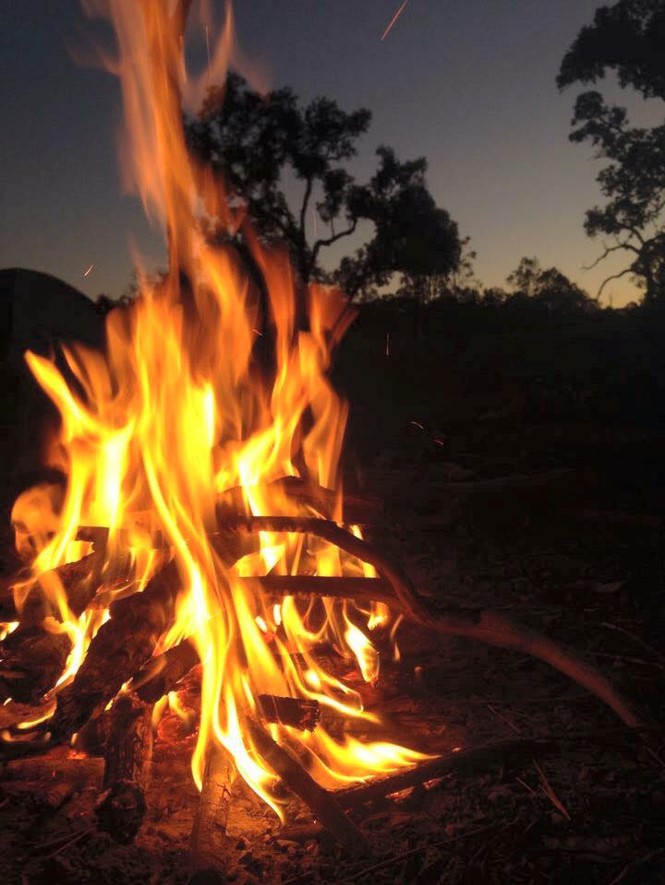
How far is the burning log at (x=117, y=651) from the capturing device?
2885mm

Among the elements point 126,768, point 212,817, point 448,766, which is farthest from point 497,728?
point 126,768

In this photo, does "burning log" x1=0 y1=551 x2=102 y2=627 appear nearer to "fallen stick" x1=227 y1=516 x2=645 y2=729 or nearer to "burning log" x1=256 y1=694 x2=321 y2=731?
"burning log" x1=256 y1=694 x2=321 y2=731

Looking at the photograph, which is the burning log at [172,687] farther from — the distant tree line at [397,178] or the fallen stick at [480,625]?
the distant tree line at [397,178]

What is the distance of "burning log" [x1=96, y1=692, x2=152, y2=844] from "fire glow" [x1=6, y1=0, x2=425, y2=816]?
0.24 metres

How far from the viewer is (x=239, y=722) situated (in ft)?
10.2

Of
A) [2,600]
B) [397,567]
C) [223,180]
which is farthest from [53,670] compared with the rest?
[223,180]

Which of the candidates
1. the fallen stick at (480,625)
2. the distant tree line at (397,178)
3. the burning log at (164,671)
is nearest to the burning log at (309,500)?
the fallen stick at (480,625)

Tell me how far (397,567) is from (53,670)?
176 centimetres

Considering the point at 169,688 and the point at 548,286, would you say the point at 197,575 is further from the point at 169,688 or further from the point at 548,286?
the point at 548,286

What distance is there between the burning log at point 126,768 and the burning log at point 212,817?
0.22 metres

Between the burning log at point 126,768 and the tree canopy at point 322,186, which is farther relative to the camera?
the tree canopy at point 322,186

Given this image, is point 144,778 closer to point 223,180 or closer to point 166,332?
point 166,332

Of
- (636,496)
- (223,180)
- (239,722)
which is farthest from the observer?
(223,180)

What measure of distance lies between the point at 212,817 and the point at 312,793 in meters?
0.37
